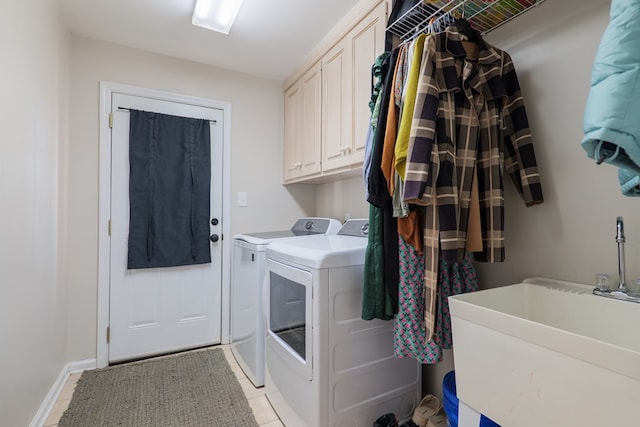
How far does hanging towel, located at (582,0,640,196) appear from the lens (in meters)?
0.56

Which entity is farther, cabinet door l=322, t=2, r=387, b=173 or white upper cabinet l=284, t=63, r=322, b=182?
white upper cabinet l=284, t=63, r=322, b=182

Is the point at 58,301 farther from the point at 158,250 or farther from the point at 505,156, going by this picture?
the point at 505,156

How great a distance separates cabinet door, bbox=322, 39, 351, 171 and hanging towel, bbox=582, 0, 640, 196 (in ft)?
4.50

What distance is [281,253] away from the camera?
159 centimetres

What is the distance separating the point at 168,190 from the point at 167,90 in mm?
806

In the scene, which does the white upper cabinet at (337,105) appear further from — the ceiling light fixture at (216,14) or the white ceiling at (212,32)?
the ceiling light fixture at (216,14)

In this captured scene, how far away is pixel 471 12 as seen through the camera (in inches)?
49.8

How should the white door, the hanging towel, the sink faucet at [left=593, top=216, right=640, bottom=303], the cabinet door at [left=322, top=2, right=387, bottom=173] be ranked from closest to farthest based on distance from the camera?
1. the hanging towel
2. the sink faucet at [left=593, top=216, right=640, bottom=303]
3. the cabinet door at [left=322, top=2, right=387, bottom=173]
4. the white door

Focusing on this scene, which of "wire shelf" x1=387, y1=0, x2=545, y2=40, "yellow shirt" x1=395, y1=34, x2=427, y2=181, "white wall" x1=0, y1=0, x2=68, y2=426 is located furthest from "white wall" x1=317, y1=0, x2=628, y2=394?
"white wall" x1=0, y1=0, x2=68, y2=426

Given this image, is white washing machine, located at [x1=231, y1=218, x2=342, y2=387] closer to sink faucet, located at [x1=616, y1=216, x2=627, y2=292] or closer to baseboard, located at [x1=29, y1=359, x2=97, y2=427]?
baseboard, located at [x1=29, y1=359, x2=97, y2=427]

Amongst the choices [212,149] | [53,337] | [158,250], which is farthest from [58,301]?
[212,149]

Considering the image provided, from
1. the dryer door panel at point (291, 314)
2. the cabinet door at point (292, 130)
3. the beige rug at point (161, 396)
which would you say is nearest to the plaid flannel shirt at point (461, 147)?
the dryer door panel at point (291, 314)

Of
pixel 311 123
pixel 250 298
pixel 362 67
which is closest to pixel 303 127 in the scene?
pixel 311 123

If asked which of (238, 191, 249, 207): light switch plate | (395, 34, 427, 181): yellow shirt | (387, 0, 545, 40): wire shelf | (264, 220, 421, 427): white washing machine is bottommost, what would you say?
(264, 220, 421, 427): white washing machine
